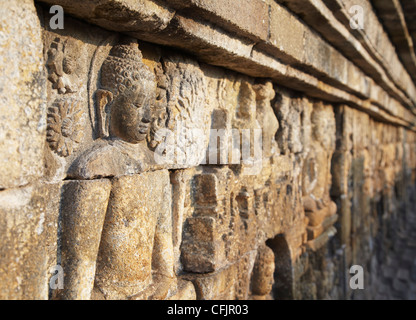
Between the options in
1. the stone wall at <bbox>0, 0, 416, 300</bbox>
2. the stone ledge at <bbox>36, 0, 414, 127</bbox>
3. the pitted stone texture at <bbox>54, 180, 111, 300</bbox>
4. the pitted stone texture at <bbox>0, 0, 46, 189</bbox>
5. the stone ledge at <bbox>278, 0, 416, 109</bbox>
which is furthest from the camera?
the stone ledge at <bbox>278, 0, 416, 109</bbox>

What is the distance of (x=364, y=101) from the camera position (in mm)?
5270

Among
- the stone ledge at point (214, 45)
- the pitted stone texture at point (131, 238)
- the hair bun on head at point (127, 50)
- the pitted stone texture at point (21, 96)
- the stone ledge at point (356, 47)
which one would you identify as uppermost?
the stone ledge at point (356, 47)

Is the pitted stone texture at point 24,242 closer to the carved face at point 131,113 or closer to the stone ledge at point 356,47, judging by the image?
the carved face at point 131,113

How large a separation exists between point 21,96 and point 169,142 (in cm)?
88

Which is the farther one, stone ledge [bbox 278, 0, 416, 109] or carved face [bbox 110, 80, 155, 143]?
stone ledge [bbox 278, 0, 416, 109]

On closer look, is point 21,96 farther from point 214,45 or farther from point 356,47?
point 356,47

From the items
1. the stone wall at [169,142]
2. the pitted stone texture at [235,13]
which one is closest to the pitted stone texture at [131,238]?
the stone wall at [169,142]

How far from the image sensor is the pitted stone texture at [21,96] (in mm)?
1099

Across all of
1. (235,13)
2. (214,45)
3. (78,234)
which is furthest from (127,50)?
(78,234)

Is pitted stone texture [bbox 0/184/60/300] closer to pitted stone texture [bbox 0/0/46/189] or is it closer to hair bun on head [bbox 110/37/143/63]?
pitted stone texture [bbox 0/0/46/189]

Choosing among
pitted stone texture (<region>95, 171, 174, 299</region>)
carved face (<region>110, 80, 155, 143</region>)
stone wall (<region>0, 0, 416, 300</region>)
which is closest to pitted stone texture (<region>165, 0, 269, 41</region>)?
stone wall (<region>0, 0, 416, 300</region>)

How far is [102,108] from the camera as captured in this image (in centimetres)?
159

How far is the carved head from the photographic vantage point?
5.21ft

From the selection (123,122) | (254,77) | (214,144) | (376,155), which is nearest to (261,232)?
(214,144)
